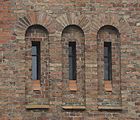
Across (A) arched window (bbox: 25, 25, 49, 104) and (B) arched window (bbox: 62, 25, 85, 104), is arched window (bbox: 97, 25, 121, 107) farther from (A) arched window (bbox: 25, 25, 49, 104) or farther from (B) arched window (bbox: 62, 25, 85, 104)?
(A) arched window (bbox: 25, 25, 49, 104)

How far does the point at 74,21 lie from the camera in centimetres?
2181

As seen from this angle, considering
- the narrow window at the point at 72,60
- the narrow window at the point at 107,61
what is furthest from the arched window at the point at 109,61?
the narrow window at the point at 72,60

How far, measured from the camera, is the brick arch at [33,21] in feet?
70.4

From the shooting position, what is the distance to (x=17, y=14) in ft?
70.6

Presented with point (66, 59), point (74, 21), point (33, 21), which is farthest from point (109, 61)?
point (33, 21)

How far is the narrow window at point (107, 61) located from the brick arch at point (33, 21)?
2.27 metres

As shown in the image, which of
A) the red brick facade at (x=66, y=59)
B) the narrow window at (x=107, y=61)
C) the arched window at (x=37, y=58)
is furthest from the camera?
the narrow window at (x=107, y=61)

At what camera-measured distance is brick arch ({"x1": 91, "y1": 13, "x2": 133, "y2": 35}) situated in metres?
22.0

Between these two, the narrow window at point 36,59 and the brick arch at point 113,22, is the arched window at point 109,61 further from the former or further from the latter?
the narrow window at point 36,59

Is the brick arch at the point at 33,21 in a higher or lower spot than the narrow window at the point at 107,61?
higher

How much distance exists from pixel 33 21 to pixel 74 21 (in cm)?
155

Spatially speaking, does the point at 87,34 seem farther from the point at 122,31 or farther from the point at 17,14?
the point at 17,14

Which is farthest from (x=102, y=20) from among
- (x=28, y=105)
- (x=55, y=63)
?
(x=28, y=105)

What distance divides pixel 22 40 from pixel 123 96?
4.32 m
